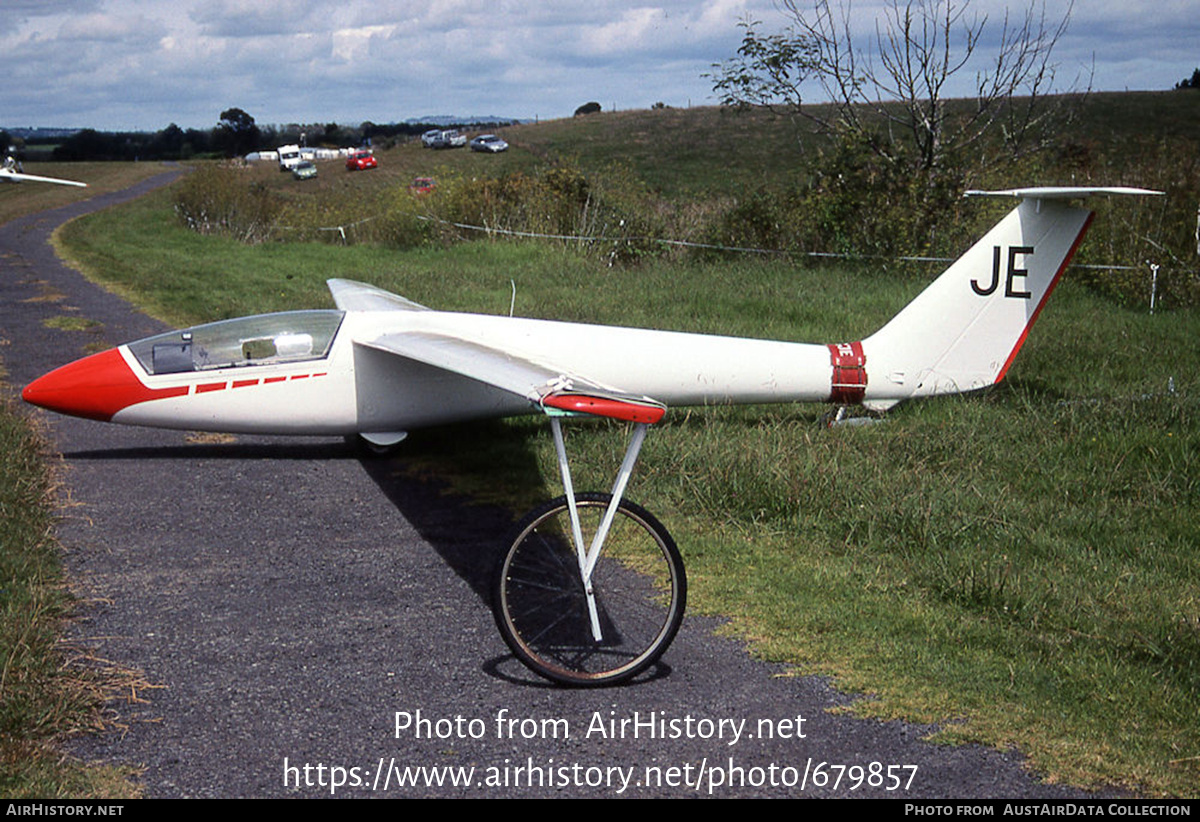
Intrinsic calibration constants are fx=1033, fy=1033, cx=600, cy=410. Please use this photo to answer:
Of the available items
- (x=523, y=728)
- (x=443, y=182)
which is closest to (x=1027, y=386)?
(x=523, y=728)

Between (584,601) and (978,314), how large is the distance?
5.44 metres

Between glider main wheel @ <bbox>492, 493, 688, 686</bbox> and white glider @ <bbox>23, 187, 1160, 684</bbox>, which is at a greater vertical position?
white glider @ <bbox>23, 187, 1160, 684</bbox>

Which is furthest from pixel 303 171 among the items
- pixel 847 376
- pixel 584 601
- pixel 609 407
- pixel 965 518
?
pixel 609 407

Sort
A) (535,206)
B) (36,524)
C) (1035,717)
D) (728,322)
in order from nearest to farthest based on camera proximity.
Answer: (1035,717) → (36,524) → (728,322) → (535,206)

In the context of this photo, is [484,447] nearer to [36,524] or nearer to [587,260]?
[36,524]

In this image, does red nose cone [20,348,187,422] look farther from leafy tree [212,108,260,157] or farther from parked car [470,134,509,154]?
leafy tree [212,108,260,157]

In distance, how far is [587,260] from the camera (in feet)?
63.5

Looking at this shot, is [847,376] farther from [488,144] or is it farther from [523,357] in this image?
[488,144]

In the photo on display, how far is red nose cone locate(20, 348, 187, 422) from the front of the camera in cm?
819

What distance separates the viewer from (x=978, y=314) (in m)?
9.35

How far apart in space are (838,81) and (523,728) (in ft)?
58.5

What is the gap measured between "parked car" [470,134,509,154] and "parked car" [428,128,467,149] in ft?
12.8

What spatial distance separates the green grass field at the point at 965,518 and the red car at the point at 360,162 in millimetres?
55869

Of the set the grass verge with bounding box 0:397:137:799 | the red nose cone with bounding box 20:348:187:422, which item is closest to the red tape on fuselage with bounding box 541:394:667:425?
the grass verge with bounding box 0:397:137:799
